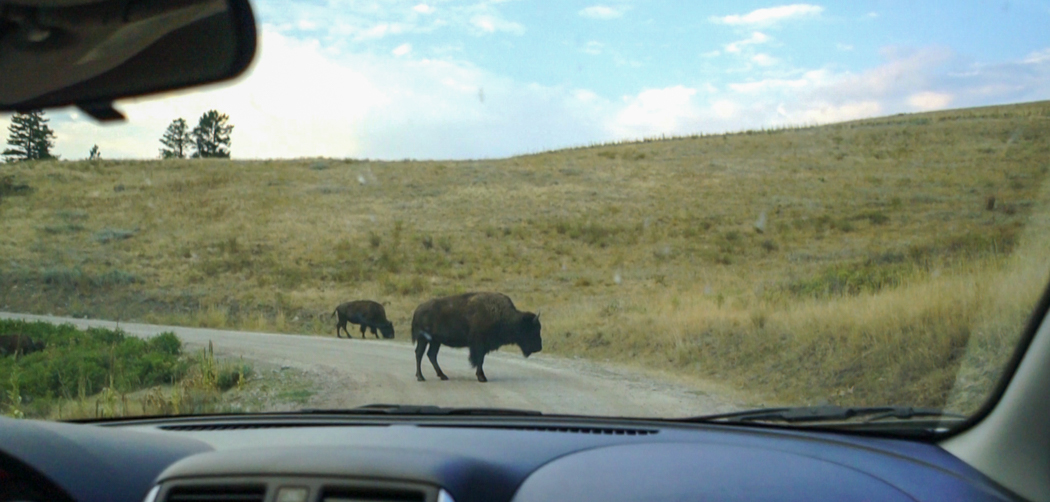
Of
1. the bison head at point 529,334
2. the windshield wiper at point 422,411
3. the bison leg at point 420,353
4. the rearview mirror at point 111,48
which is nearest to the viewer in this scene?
the rearview mirror at point 111,48

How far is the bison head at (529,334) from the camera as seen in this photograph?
10414 mm

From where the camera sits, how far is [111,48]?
1.99m

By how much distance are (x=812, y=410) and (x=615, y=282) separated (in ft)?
36.7

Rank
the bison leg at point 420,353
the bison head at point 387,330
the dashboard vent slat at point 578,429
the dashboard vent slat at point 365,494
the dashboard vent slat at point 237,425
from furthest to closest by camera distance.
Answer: the bison head at point 387,330, the bison leg at point 420,353, the dashboard vent slat at point 237,425, the dashboard vent slat at point 578,429, the dashboard vent slat at point 365,494

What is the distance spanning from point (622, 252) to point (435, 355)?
8.95 metres

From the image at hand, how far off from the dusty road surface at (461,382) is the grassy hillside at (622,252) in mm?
821

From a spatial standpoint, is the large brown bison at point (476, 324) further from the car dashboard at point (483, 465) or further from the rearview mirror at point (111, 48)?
the rearview mirror at point (111, 48)

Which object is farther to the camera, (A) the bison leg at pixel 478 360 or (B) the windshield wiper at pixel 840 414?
(A) the bison leg at pixel 478 360

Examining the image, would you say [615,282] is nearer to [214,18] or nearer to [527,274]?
[527,274]

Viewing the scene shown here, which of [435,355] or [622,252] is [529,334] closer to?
[435,355]

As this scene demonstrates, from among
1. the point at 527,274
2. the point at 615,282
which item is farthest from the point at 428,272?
the point at 615,282

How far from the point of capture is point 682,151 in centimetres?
4494

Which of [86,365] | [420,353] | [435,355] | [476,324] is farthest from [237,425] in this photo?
[476,324]

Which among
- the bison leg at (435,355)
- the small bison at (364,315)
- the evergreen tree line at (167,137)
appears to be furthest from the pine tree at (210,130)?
the small bison at (364,315)
